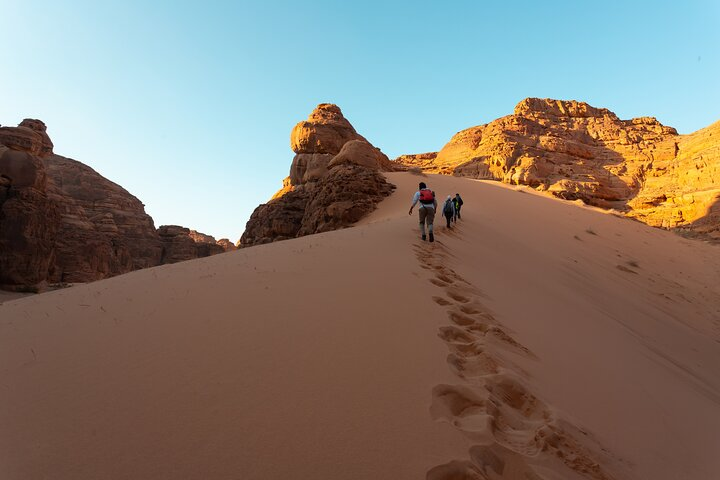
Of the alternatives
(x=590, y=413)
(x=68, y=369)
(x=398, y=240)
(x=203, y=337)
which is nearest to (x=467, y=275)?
(x=398, y=240)

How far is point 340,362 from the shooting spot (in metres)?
2.23

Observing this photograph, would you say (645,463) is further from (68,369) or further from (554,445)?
(68,369)

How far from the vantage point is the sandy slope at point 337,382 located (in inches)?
59.0

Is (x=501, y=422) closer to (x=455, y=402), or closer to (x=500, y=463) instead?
(x=455, y=402)

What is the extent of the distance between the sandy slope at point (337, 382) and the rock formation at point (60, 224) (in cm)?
2374

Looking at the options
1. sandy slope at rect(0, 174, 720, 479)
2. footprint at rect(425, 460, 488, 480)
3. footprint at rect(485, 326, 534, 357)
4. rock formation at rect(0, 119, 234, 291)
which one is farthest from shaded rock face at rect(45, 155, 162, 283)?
footprint at rect(425, 460, 488, 480)

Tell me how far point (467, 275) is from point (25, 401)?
4.67 meters

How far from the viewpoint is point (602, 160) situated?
3572cm

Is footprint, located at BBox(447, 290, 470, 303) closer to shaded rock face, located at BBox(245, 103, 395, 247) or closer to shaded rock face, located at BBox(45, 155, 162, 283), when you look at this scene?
shaded rock face, located at BBox(245, 103, 395, 247)

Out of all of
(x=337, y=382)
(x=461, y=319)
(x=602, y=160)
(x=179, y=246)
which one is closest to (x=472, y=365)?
(x=461, y=319)

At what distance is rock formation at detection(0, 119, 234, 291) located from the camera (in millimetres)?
21844

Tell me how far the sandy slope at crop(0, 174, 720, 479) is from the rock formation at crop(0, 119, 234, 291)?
2374 cm

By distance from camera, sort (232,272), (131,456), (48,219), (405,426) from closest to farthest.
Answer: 1. (131,456)
2. (405,426)
3. (232,272)
4. (48,219)

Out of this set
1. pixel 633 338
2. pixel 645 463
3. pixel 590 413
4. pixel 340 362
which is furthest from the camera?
pixel 633 338
